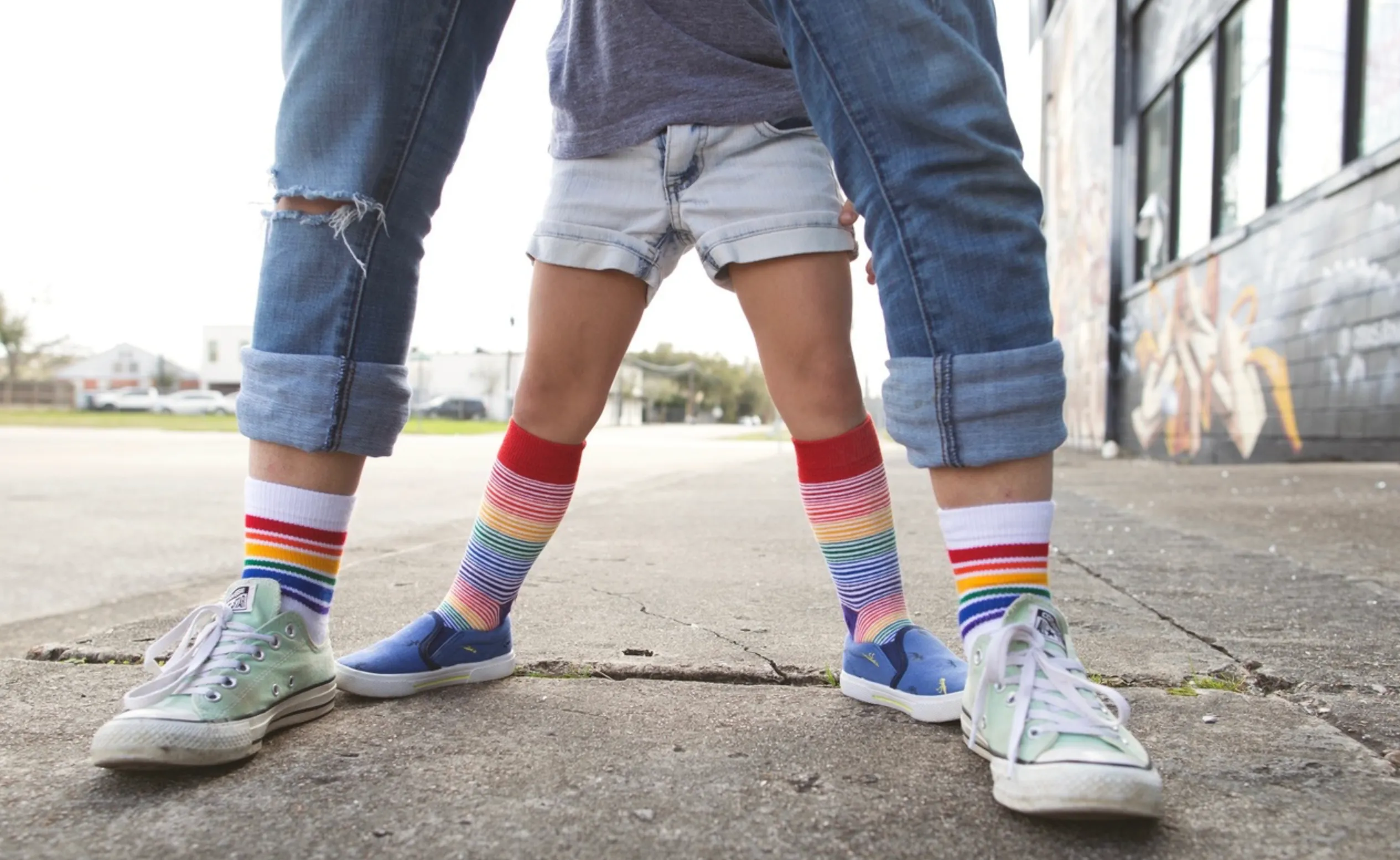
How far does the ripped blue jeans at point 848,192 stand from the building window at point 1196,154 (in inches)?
272

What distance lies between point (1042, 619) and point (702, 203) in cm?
66

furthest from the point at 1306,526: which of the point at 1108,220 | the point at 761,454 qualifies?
the point at 761,454

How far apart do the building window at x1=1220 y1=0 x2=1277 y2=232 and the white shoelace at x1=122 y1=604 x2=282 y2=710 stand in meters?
6.46

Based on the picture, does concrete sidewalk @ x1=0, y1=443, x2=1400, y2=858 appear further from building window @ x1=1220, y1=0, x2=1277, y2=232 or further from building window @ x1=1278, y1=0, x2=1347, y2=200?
building window @ x1=1220, y1=0, x2=1277, y2=232

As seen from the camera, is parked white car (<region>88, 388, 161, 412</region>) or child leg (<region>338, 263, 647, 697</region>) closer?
child leg (<region>338, 263, 647, 697</region>)

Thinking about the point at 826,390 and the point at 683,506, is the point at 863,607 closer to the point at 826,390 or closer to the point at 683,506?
the point at 826,390

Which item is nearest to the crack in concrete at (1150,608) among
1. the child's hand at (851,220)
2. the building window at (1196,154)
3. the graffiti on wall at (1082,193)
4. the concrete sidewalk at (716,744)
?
the concrete sidewalk at (716,744)

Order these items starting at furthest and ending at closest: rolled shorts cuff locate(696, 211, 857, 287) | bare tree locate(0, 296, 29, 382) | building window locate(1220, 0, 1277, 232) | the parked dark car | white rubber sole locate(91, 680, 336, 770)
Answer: the parked dark car, bare tree locate(0, 296, 29, 382), building window locate(1220, 0, 1277, 232), rolled shorts cuff locate(696, 211, 857, 287), white rubber sole locate(91, 680, 336, 770)

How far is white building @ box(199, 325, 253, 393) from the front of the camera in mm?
64375

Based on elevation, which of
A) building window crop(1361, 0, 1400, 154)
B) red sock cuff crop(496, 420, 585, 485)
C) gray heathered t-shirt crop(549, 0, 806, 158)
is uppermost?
building window crop(1361, 0, 1400, 154)

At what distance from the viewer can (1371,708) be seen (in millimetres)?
1136

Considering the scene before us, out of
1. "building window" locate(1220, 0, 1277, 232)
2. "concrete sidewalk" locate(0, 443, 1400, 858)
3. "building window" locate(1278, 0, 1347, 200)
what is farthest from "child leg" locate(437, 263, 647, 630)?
"building window" locate(1220, 0, 1277, 232)

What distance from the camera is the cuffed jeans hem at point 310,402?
3.53 feet

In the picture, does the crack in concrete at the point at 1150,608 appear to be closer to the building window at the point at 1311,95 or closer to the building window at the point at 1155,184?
the building window at the point at 1311,95
